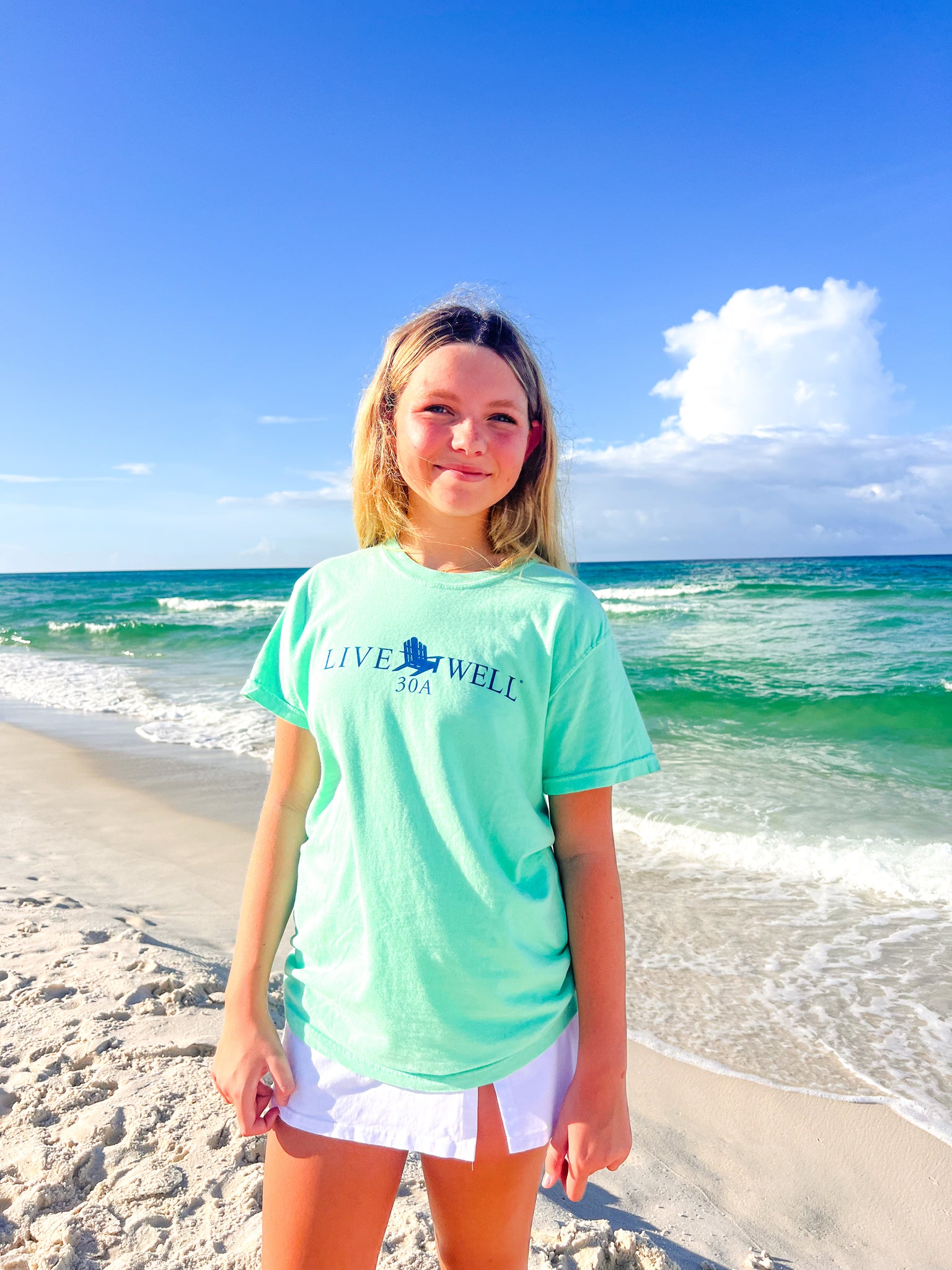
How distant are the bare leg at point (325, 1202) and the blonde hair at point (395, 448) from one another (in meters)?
1.04

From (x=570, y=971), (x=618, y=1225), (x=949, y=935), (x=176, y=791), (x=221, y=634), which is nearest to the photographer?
(x=570, y=971)

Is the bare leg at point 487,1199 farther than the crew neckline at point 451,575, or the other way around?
the crew neckline at point 451,575

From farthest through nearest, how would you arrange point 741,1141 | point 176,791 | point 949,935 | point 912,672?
1. point 912,672
2. point 176,791
3. point 949,935
4. point 741,1141

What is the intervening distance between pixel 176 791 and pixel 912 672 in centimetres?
1160

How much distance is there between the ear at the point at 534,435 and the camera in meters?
1.68

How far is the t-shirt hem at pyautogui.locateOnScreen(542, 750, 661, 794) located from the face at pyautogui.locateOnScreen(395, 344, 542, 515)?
0.53m

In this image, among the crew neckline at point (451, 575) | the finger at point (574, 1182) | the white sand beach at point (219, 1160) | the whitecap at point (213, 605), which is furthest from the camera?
the whitecap at point (213, 605)

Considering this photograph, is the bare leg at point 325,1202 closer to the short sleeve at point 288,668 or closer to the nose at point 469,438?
the short sleeve at point 288,668

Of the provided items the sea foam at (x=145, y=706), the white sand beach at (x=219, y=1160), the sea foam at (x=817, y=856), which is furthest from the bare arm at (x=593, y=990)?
the sea foam at (x=145, y=706)

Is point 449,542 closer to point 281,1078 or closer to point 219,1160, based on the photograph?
point 281,1078

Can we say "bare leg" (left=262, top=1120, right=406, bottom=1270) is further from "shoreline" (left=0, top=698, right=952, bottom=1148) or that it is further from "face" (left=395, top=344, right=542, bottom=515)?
"shoreline" (left=0, top=698, right=952, bottom=1148)

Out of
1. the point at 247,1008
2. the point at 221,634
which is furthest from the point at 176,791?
the point at 221,634

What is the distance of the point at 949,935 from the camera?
187 inches

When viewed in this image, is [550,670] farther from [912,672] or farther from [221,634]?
[221,634]
